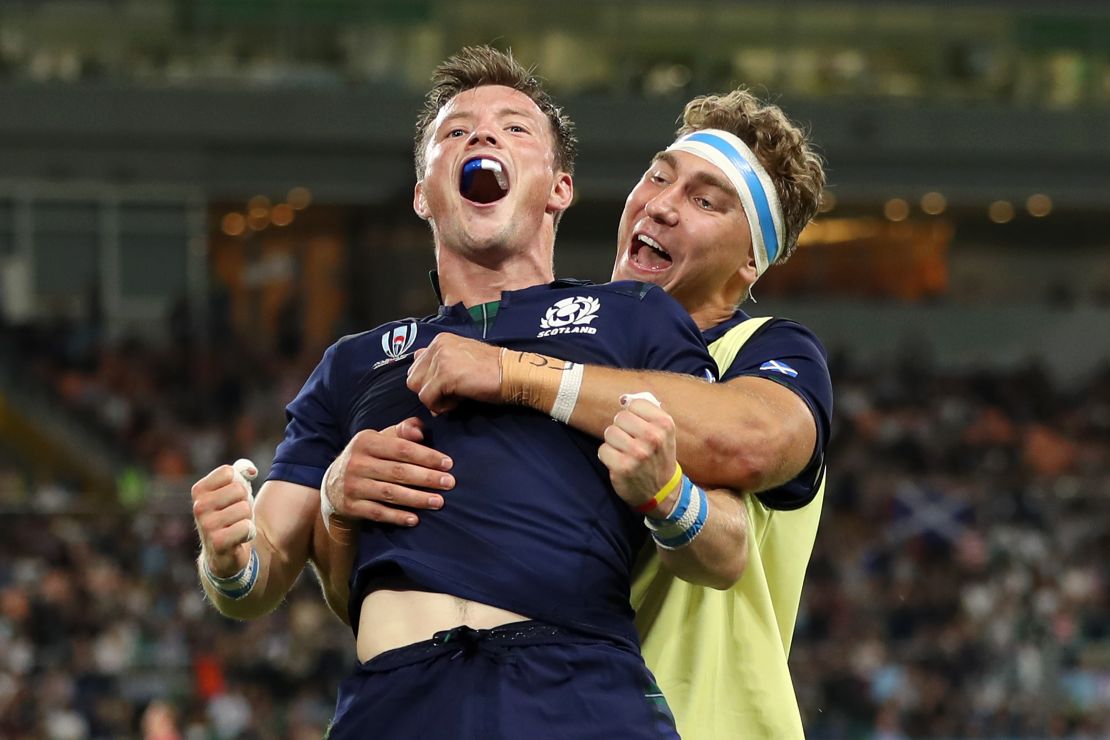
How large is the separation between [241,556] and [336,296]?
78.2ft

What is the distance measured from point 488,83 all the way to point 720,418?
105cm

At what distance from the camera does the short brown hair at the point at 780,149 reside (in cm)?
417

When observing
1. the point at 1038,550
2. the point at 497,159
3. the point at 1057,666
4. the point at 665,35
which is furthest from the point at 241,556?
the point at 665,35

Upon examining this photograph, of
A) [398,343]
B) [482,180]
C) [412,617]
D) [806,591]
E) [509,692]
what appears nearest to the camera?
[509,692]

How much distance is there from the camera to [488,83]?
12.8 feet

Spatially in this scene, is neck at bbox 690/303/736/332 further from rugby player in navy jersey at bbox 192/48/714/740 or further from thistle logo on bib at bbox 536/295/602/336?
thistle logo on bib at bbox 536/295/602/336

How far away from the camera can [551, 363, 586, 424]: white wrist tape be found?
3.27 m

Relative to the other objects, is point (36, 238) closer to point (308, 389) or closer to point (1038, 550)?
point (1038, 550)

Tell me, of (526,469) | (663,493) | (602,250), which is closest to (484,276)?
(526,469)

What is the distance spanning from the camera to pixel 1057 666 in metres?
15.2

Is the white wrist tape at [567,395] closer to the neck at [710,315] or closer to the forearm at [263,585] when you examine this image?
the forearm at [263,585]

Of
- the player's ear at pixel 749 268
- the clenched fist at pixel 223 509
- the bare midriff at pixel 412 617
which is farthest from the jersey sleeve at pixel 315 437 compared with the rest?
the player's ear at pixel 749 268

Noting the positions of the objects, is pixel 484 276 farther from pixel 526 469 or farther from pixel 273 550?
pixel 273 550

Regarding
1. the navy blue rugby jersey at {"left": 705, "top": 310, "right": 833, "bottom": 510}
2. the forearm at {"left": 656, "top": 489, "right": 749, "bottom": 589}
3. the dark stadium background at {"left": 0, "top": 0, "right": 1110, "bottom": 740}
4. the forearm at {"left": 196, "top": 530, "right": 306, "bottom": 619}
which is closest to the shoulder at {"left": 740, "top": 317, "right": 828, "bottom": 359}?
the navy blue rugby jersey at {"left": 705, "top": 310, "right": 833, "bottom": 510}
